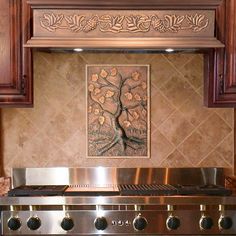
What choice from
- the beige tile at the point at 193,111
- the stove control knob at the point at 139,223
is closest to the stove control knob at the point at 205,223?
the stove control knob at the point at 139,223

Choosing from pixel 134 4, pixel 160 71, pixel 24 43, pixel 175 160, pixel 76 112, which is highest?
pixel 134 4

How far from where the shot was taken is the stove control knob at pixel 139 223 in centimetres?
183

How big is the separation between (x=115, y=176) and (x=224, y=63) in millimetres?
873

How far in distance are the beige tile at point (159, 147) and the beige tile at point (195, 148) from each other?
0.23 ft

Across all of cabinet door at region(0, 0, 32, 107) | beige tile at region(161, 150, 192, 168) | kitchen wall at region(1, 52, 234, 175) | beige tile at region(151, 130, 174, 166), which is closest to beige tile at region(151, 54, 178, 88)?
kitchen wall at region(1, 52, 234, 175)

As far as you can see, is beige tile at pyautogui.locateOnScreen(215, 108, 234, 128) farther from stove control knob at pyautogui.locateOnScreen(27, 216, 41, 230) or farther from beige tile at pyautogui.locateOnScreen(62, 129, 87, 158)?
stove control knob at pyautogui.locateOnScreen(27, 216, 41, 230)

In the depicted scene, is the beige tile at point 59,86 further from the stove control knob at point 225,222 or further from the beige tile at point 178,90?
the stove control knob at point 225,222

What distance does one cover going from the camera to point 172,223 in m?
1.84

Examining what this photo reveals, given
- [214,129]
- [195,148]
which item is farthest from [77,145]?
[214,129]

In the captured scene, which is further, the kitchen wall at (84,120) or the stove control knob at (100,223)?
the kitchen wall at (84,120)

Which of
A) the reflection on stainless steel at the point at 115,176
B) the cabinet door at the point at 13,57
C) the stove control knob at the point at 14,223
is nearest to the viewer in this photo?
the stove control knob at the point at 14,223

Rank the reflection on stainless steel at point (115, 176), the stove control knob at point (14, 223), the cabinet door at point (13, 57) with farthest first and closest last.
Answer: the reflection on stainless steel at point (115, 176), the cabinet door at point (13, 57), the stove control knob at point (14, 223)

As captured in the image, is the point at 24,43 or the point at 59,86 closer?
the point at 24,43

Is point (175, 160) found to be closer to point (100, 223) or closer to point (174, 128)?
point (174, 128)
